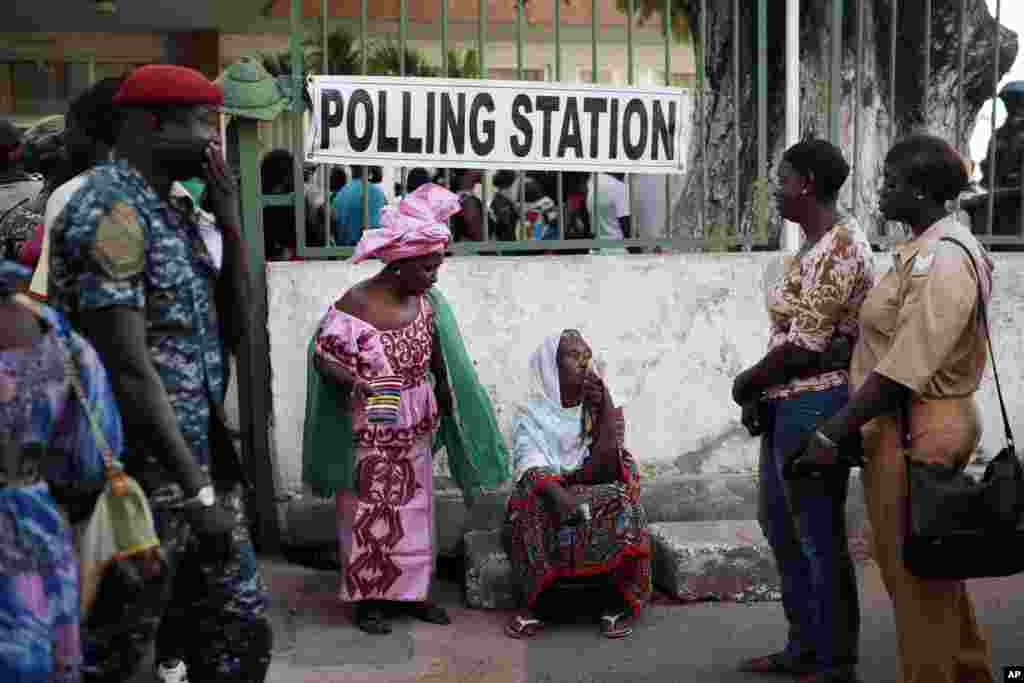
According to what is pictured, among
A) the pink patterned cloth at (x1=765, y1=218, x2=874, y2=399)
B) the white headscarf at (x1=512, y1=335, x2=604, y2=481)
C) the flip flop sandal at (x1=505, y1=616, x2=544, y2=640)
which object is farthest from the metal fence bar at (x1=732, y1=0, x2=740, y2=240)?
the flip flop sandal at (x1=505, y1=616, x2=544, y2=640)

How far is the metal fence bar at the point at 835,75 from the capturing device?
6930 millimetres

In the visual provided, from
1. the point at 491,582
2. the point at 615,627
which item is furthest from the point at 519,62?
the point at 615,627

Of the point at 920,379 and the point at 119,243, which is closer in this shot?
the point at 119,243

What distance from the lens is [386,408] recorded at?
18.6 feet

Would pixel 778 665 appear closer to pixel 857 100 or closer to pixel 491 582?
pixel 491 582

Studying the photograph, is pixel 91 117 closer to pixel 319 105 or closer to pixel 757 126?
pixel 319 105

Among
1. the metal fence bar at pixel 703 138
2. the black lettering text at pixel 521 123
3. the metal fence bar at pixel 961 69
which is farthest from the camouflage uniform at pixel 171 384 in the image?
the metal fence bar at pixel 961 69

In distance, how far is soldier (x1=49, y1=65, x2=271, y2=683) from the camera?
11.4 ft

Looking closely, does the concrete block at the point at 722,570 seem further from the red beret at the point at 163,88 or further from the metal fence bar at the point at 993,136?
the red beret at the point at 163,88

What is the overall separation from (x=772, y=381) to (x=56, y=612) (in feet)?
8.21

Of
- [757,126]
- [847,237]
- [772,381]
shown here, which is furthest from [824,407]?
[757,126]

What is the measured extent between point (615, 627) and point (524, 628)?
1.12 ft

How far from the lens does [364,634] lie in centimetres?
575

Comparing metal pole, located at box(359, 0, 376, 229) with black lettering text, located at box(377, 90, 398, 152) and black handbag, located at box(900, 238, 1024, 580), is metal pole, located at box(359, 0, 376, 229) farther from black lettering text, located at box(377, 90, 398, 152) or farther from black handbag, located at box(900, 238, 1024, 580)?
black handbag, located at box(900, 238, 1024, 580)
